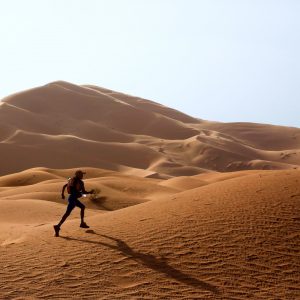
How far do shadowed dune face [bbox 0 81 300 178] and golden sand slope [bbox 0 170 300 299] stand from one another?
31.5 meters

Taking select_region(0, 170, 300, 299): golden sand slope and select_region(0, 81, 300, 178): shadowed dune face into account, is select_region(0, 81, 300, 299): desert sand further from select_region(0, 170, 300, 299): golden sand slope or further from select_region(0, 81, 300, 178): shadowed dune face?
select_region(0, 81, 300, 178): shadowed dune face

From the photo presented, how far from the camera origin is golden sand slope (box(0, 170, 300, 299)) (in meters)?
7.63

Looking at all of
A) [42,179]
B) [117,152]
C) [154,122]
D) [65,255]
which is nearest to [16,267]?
[65,255]

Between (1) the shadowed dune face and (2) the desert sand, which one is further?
(1) the shadowed dune face

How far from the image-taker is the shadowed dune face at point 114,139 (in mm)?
49781

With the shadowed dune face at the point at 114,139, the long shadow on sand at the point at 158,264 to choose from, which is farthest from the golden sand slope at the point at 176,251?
the shadowed dune face at the point at 114,139

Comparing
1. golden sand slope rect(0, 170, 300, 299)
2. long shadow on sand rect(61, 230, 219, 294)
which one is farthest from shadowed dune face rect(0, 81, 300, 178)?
long shadow on sand rect(61, 230, 219, 294)

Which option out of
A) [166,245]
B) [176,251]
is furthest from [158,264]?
[166,245]

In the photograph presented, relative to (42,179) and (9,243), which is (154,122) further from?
(9,243)

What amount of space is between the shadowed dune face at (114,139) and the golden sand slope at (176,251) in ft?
103

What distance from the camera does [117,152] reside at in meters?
54.0

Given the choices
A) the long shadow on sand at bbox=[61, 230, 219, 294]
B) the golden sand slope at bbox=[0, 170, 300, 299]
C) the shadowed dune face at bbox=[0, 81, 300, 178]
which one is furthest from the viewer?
the shadowed dune face at bbox=[0, 81, 300, 178]

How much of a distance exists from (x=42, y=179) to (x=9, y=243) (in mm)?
18902

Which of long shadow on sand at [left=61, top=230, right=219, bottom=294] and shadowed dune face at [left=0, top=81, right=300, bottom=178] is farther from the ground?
shadowed dune face at [left=0, top=81, right=300, bottom=178]
